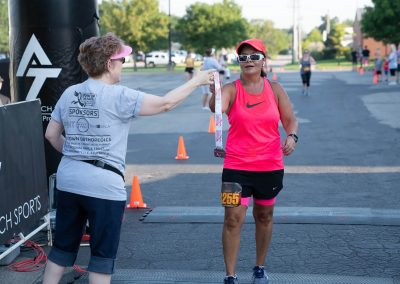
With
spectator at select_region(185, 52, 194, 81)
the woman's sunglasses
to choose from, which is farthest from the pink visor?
spectator at select_region(185, 52, 194, 81)

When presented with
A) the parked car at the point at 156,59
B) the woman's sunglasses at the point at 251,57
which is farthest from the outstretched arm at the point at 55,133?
the parked car at the point at 156,59

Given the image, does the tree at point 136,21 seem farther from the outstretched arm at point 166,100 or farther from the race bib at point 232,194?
the outstretched arm at point 166,100

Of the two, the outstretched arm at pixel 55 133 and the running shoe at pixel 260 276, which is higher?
the outstretched arm at pixel 55 133

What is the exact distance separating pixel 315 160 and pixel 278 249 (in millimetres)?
5506

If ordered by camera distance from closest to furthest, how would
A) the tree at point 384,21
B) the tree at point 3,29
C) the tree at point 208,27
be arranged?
the tree at point 384,21 < the tree at point 3,29 < the tree at point 208,27

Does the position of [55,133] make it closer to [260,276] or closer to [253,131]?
[253,131]

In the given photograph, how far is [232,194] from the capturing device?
5156 millimetres

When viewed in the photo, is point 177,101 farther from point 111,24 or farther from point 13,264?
point 111,24

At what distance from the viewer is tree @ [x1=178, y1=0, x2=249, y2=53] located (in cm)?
8075

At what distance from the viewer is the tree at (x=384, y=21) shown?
5800 cm

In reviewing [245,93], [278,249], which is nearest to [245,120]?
[245,93]

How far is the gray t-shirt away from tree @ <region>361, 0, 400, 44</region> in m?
55.6

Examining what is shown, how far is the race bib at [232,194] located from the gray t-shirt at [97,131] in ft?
3.24

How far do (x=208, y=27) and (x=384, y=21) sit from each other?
87.7 feet
